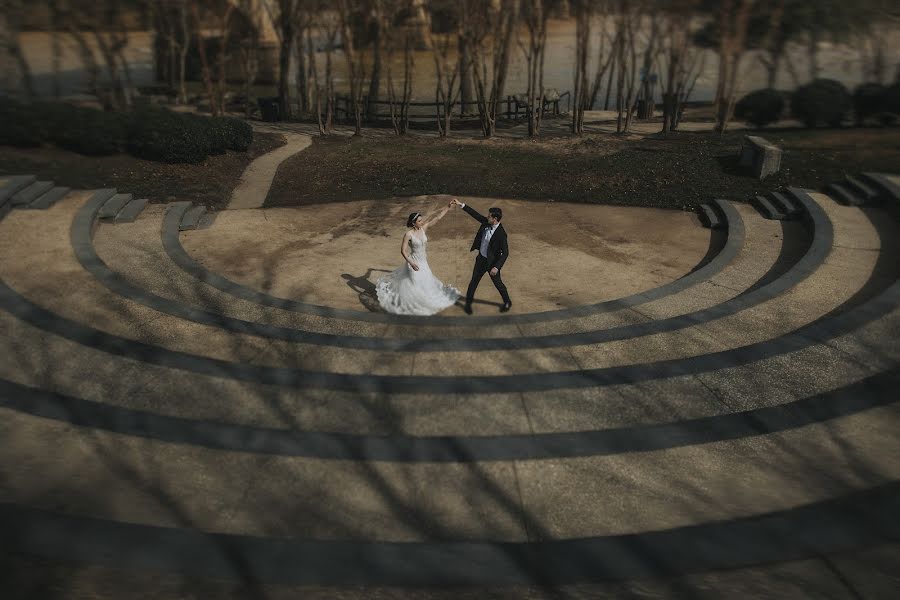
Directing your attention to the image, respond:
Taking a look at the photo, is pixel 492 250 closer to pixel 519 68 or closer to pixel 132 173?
pixel 132 173

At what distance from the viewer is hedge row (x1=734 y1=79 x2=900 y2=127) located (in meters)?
24.8

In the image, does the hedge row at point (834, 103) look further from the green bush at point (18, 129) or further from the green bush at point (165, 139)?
the green bush at point (18, 129)

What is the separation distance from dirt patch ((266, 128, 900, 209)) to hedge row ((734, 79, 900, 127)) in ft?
3.39

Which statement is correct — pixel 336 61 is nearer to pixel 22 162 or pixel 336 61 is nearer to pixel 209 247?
pixel 22 162

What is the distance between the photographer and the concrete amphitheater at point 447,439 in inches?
222

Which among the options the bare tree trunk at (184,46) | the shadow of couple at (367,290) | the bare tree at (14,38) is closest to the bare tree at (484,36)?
the shadow of couple at (367,290)

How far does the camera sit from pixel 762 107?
26188mm

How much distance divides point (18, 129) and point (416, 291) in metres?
15.3

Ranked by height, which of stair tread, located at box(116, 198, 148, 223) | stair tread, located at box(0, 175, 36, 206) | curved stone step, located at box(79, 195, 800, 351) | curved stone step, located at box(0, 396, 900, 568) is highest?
stair tread, located at box(0, 175, 36, 206)

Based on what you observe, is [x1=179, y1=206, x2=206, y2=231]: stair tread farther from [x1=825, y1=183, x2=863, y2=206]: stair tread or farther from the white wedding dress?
[x1=825, y1=183, x2=863, y2=206]: stair tread

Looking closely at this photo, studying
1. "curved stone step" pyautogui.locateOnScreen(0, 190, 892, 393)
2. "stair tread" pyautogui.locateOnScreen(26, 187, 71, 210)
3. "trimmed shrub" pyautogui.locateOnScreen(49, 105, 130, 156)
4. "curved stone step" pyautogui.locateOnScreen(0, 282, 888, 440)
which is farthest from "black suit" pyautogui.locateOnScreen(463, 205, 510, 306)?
"trimmed shrub" pyautogui.locateOnScreen(49, 105, 130, 156)

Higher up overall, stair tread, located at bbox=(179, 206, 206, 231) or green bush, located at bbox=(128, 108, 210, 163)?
green bush, located at bbox=(128, 108, 210, 163)

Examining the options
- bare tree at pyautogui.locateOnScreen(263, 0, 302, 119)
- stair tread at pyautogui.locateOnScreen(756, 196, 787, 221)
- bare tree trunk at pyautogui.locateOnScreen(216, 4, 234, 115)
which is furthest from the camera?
bare tree at pyautogui.locateOnScreen(263, 0, 302, 119)

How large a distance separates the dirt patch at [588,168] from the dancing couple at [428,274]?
818 cm
